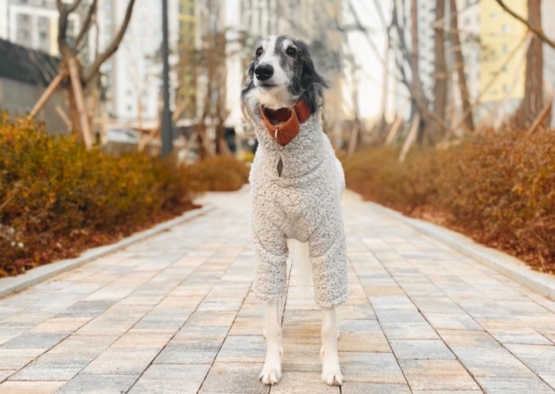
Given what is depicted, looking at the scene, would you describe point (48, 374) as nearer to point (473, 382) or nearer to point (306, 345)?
point (306, 345)

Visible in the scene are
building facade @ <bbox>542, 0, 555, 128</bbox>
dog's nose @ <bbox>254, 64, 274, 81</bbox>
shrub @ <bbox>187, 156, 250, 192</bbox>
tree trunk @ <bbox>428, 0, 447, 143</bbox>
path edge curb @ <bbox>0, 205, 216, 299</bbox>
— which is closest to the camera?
dog's nose @ <bbox>254, 64, 274, 81</bbox>

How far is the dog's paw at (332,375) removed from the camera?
313cm

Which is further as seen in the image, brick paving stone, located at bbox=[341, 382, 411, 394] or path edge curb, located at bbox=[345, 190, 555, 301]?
path edge curb, located at bbox=[345, 190, 555, 301]

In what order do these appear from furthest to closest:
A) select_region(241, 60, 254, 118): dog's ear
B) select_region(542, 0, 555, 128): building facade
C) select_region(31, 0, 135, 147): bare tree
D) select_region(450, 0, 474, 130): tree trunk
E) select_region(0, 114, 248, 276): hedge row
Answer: select_region(542, 0, 555, 128): building facade < select_region(450, 0, 474, 130): tree trunk < select_region(31, 0, 135, 147): bare tree < select_region(0, 114, 248, 276): hedge row < select_region(241, 60, 254, 118): dog's ear

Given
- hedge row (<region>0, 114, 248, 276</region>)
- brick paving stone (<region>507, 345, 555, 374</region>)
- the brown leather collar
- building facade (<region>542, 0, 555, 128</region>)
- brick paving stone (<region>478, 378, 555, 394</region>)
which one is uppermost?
building facade (<region>542, 0, 555, 128</region>)

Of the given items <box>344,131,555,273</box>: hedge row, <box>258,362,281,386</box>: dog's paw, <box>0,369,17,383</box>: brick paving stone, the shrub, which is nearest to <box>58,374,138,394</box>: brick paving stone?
<box>0,369,17,383</box>: brick paving stone

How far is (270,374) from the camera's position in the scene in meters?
3.15

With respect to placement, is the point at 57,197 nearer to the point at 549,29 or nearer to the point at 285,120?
the point at 285,120

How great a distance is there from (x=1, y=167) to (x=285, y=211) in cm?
426

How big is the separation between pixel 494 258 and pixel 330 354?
149 inches

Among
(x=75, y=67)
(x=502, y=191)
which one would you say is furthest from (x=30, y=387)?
(x=75, y=67)

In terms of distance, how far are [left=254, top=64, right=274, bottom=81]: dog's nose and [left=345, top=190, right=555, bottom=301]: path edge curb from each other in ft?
10.8

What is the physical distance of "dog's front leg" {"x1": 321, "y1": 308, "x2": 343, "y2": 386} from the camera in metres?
3.14

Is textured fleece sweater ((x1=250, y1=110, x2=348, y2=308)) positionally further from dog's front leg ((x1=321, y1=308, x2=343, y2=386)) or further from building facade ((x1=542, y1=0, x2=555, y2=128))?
building facade ((x1=542, y1=0, x2=555, y2=128))
